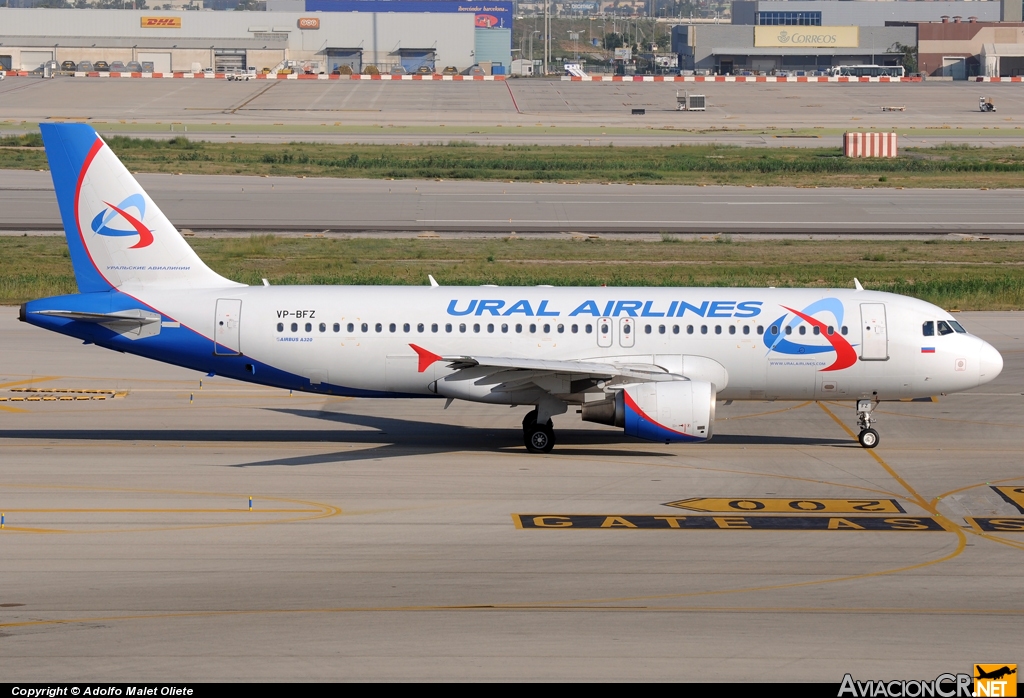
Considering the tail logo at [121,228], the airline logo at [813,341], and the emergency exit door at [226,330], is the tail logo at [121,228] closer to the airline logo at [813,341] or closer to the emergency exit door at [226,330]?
the emergency exit door at [226,330]

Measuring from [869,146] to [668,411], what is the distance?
77.8 m

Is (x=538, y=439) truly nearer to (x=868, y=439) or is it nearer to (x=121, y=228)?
(x=868, y=439)

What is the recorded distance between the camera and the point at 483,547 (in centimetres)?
2384

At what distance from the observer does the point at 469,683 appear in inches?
687

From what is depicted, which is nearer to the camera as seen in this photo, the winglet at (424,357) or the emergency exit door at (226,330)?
the winglet at (424,357)

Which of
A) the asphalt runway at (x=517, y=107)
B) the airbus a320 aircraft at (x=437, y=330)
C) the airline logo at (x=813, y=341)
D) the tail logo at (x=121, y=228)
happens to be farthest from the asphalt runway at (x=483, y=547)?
the asphalt runway at (x=517, y=107)

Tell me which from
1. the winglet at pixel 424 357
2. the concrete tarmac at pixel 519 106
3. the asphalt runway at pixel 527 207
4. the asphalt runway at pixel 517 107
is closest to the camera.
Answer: the winglet at pixel 424 357

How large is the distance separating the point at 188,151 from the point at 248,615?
277ft

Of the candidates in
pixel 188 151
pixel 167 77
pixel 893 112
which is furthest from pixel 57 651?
pixel 167 77

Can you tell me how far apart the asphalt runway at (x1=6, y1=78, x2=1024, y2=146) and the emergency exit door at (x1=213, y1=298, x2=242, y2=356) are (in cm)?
8240

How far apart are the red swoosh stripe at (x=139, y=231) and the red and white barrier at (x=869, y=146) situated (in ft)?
258

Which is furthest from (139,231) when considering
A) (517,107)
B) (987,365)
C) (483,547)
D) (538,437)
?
(517,107)

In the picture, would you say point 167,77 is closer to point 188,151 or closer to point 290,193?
point 188,151

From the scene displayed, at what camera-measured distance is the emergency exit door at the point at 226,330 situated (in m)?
31.5
